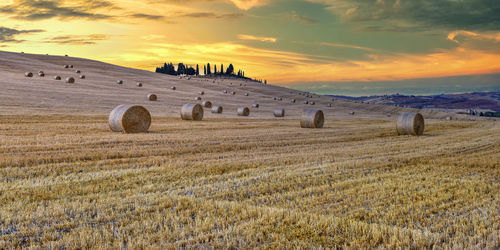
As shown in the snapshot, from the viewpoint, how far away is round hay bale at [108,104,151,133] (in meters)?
22.2

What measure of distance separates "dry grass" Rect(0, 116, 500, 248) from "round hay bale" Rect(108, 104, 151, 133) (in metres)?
6.32

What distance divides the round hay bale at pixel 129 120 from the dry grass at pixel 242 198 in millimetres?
6319

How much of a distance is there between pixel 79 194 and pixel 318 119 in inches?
915

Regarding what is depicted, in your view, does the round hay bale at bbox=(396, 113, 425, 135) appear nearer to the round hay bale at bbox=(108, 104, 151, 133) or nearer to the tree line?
the round hay bale at bbox=(108, 104, 151, 133)

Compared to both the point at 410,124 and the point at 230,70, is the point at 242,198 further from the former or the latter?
the point at 230,70

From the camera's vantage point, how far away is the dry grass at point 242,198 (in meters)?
5.96

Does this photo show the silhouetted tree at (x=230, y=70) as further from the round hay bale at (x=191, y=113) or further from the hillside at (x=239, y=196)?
the hillside at (x=239, y=196)

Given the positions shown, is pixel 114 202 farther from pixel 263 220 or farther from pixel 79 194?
pixel 263 220

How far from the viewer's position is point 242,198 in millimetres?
8422

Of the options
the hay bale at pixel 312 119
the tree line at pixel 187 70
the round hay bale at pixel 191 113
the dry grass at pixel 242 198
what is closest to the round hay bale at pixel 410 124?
the hay bale at pixel 312 119

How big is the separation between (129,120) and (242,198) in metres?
15.5

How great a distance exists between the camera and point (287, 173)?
10969 mm

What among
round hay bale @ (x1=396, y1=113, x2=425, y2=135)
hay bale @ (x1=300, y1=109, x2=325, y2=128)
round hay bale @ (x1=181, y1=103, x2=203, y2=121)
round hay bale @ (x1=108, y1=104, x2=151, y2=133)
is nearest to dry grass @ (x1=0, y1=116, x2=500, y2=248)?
round hay bale @ (x1=108, y1=104, x2=151, y2=133)

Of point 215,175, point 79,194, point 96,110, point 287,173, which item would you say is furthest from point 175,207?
point 96,110
